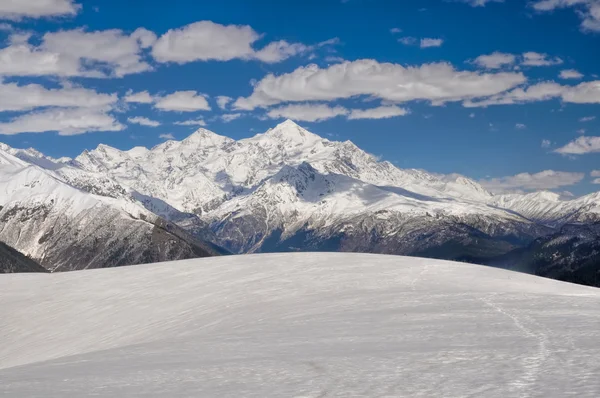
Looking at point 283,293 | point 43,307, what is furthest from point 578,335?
point 43,307

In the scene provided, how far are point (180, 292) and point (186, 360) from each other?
28567 millimetres

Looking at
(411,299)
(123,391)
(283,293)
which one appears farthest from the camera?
(283,293)

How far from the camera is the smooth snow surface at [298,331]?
1750 centimetres

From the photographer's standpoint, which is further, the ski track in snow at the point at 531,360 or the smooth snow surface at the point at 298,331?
the smooth snow surface at the point at 298,331

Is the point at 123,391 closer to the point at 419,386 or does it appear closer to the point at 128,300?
the point at 419,386

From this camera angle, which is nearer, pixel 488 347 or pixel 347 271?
pixel 488 347

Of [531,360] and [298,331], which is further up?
[531,360]

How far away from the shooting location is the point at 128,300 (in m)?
50.6

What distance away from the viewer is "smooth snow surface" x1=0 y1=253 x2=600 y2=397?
17500 mm

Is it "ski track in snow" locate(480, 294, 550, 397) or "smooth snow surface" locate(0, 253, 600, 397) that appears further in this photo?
"smooth snow surface" locate(0, 253, 600, 397)

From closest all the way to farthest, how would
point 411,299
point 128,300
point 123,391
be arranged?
point 123,391 < point 411,299 < point 128,300

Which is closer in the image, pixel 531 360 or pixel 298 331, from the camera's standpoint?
pixel 531 360

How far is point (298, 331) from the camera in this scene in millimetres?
29625

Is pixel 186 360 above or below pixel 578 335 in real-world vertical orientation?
below
